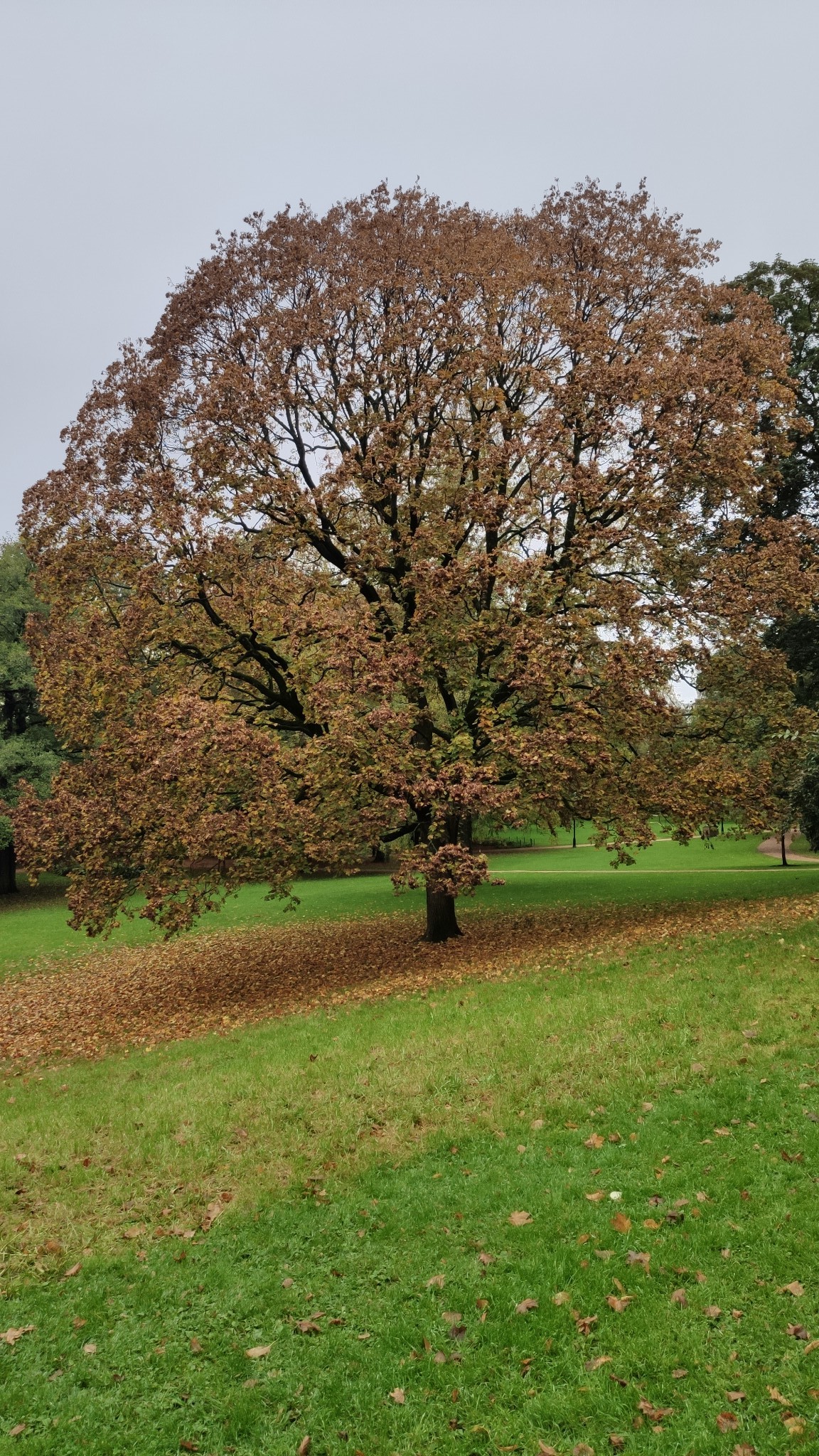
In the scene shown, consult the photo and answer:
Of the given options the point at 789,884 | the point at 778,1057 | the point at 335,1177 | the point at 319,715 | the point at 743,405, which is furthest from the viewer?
the point at 789,884

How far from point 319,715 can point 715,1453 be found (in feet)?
36.0

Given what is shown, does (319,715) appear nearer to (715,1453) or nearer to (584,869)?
(715,1453)

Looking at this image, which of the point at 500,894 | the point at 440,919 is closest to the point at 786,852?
the point at 500,894

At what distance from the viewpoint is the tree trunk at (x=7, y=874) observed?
38438 mm

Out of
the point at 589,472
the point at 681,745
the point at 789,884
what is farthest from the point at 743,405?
the point at 789,884

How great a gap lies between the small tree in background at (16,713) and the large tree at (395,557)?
1847 cm

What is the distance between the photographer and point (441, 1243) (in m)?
6.09

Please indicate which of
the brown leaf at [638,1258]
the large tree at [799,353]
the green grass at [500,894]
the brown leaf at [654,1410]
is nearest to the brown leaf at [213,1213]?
the brown leaf at [638,1258]

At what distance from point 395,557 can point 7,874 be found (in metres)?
31.0

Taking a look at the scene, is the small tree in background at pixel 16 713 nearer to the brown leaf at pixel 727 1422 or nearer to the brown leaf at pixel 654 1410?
the brown leaf at pixel 654 1410

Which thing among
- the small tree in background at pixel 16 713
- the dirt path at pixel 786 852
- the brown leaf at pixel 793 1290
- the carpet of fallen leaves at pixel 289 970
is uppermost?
the small tree in background at pixel 16 713

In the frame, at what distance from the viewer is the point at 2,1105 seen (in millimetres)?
10539

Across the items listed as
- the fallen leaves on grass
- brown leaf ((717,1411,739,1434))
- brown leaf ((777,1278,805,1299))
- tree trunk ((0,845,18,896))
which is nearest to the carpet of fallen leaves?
brown leaf ((777,1278,805,1299))

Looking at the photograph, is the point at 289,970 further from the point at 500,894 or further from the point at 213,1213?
the point at 500,894
